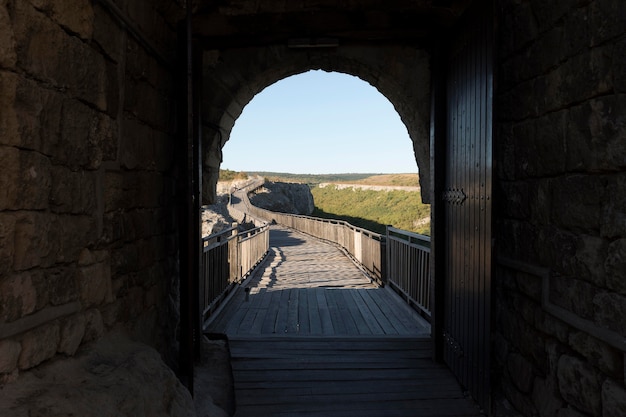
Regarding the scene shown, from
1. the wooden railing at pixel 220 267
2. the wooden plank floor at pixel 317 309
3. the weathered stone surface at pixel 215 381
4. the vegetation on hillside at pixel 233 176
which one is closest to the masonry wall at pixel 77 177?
the weathered stone surface at pixel 215 381

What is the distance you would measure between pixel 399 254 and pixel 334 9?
4221mm

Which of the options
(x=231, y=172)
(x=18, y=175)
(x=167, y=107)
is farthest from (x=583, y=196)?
(x=231, y=172)

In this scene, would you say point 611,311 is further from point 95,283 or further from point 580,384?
point 95,283

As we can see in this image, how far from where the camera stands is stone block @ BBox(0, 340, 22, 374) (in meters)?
1.67

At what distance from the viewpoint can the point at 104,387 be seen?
2.04m

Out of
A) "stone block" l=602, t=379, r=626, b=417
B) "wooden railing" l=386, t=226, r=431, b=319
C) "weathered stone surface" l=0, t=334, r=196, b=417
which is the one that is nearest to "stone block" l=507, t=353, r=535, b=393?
"stone block" l=602, t=379, r=626, b=417

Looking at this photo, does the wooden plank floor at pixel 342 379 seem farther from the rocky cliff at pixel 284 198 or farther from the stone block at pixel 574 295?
the rocky cliff at pixel 284 198

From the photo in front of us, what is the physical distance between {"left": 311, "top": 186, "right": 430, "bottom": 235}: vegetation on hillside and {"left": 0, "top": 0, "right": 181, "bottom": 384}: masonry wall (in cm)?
2563

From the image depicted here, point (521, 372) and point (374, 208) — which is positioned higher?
point (374, 208)

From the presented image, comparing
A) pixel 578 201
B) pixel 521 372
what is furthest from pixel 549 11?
pixel 521 372

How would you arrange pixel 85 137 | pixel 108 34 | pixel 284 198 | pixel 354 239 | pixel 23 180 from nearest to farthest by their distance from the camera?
pixel 23 180 → pixel 85 137 → pixel 108 34 → pixel 354 239 → pixel 284 198

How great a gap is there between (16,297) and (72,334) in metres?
0.44

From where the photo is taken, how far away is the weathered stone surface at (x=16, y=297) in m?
1.70

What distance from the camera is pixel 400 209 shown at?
3641cm
